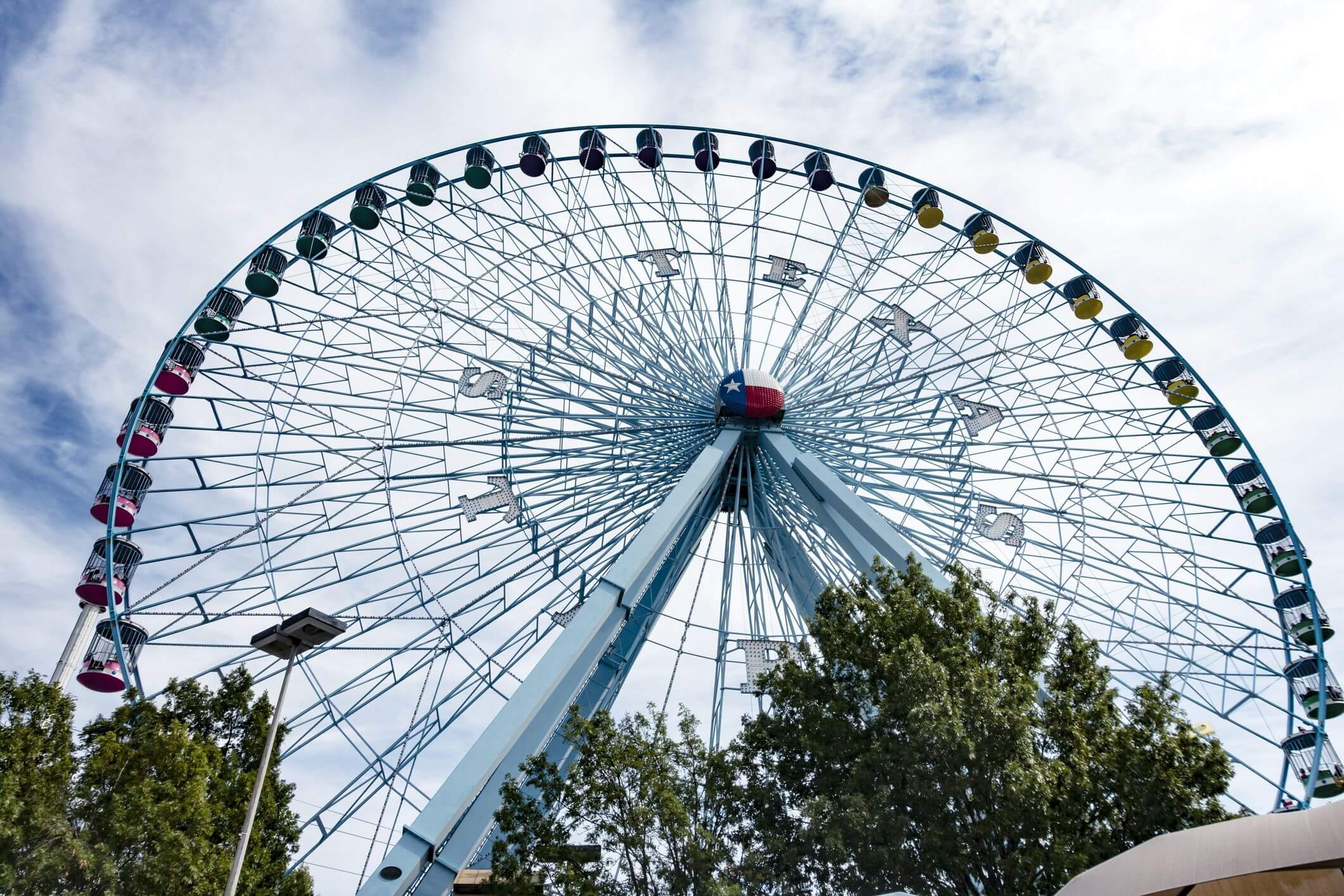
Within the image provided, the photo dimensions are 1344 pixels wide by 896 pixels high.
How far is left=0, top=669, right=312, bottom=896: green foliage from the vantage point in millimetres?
10438

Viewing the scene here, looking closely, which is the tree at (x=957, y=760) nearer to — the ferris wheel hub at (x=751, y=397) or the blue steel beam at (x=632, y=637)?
the blue steel beam at (x=632, y=637)

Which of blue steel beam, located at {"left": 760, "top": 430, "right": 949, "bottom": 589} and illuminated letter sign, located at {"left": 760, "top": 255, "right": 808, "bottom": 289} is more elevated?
illuminated letter sign, located at {"left": 760, "top": 255, "right": 808, "bottom": 289}

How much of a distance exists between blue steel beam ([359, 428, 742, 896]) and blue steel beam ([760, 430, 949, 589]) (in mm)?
1318

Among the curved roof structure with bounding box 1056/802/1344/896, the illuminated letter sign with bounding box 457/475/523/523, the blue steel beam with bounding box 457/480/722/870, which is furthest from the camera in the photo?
the illuminated letter sign with bounding box 457/475/523/523

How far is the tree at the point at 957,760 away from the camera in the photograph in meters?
10.3

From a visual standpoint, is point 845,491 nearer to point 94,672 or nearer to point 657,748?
point 657,748

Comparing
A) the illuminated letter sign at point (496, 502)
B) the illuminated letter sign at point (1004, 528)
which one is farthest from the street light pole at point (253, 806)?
the illuminated letter sign at point (1004, 528)

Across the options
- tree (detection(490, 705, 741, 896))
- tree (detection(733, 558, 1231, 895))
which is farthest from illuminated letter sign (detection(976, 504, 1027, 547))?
tree (detection(490, 705, 741, 896))

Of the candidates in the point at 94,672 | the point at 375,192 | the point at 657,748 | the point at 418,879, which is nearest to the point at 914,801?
the point at 657,748

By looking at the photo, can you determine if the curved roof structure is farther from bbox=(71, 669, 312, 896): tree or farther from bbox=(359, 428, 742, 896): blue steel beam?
bbox=(71, 669, 312, 896): tree

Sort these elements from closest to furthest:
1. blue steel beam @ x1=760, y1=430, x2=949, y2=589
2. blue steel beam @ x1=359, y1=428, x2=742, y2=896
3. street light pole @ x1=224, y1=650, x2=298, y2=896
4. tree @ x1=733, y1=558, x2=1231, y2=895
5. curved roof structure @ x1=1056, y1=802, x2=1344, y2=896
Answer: curved roof structure @ x1=1056, y1=802, x2=1344, y2=896, street light pole @ x1=224, y1=650, x2=298, y2=896, tree @ x1=733, y1=558, x2=1231, y2=895, blue steel beam @ x1=359, y1=428, x2=742, y2=896, blue steel beam @ x1=760, y1=430, x2=949, y2=589

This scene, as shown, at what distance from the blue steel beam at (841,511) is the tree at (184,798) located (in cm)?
970

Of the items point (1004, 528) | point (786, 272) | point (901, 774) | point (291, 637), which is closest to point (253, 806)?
point (291, 637)

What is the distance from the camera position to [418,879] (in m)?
11.2
